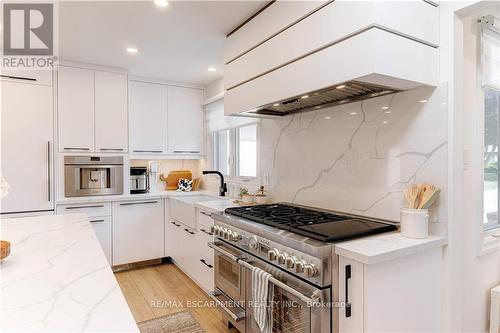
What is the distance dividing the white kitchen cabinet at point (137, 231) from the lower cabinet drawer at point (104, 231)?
53 mm

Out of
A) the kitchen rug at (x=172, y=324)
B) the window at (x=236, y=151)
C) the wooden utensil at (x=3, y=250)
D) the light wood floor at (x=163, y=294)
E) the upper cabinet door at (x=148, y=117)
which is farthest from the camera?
the upper cabinet door at (x=148, y=117)

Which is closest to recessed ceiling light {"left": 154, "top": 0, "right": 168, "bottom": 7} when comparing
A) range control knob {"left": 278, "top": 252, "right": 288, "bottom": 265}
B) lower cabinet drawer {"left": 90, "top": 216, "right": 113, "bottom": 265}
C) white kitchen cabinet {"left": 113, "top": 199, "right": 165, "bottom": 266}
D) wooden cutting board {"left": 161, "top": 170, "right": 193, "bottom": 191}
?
range control knob {"left": 278, "top": 252, "right": 288, "bottom": 265}

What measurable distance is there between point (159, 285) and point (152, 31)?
248 centimetres

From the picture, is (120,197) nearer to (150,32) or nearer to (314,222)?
(150,32)

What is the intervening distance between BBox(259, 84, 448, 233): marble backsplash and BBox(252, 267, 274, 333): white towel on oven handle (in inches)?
30.6

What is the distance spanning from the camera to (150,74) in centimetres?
375

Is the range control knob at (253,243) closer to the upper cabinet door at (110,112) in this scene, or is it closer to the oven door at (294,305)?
the oven door at (294,305)

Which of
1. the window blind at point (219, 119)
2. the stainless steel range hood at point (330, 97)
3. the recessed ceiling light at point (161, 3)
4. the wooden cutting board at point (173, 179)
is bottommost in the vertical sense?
the wooden cutting board at point (173, 179)

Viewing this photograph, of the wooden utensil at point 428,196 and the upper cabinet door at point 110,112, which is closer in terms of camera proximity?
the wooden utensil at point 428,196

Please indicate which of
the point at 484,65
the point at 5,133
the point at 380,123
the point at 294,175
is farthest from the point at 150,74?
the point at 484,65

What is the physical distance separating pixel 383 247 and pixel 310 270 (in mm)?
358

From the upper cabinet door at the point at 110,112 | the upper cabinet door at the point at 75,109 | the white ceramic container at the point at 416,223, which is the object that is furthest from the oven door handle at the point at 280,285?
the upper cabinet door at the point at 75,109

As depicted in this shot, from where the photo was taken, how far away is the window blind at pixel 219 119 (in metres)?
3.49

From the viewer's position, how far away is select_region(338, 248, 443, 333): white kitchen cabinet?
1.32 metres
